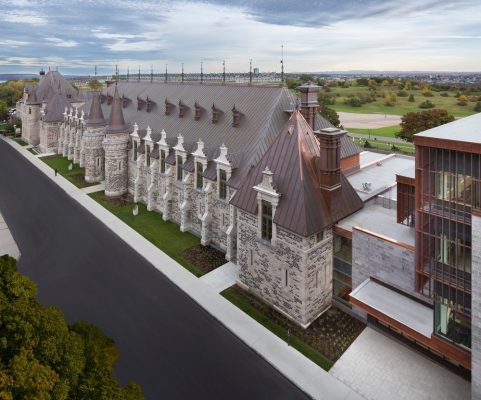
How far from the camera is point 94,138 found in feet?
162

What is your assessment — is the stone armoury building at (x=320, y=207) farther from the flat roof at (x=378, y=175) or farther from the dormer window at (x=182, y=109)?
the dormer window at (x=182, y=109)

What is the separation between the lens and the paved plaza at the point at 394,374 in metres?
17.0

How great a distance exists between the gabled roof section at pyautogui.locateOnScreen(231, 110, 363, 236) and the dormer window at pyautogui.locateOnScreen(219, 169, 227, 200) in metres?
5.44

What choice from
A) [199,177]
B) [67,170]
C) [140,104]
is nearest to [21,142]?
[67,170]

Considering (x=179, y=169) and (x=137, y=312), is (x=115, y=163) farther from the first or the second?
(x=137, y=312)

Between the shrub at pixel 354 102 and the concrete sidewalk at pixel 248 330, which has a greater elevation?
the shrub at pixel 354 102

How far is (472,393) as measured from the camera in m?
15.6

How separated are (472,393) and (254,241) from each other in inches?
534

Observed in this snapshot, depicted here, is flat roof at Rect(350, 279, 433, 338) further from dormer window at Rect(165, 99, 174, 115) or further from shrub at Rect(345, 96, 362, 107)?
shrub at Rect(345, 96, 362, 107)

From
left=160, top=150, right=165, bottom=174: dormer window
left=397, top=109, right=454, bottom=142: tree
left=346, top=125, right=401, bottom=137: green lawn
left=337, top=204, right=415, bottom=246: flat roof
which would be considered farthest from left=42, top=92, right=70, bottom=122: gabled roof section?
left=397, top=109, right=454, bottom=142: tree

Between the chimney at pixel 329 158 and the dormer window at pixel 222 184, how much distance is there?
9725 millimetres

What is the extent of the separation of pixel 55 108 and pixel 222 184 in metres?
56.3

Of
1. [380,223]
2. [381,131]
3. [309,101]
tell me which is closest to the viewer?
[380,223]

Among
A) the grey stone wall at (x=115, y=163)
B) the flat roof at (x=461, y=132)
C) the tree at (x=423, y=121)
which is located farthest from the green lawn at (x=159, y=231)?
the tree at (x=423, y=121)
